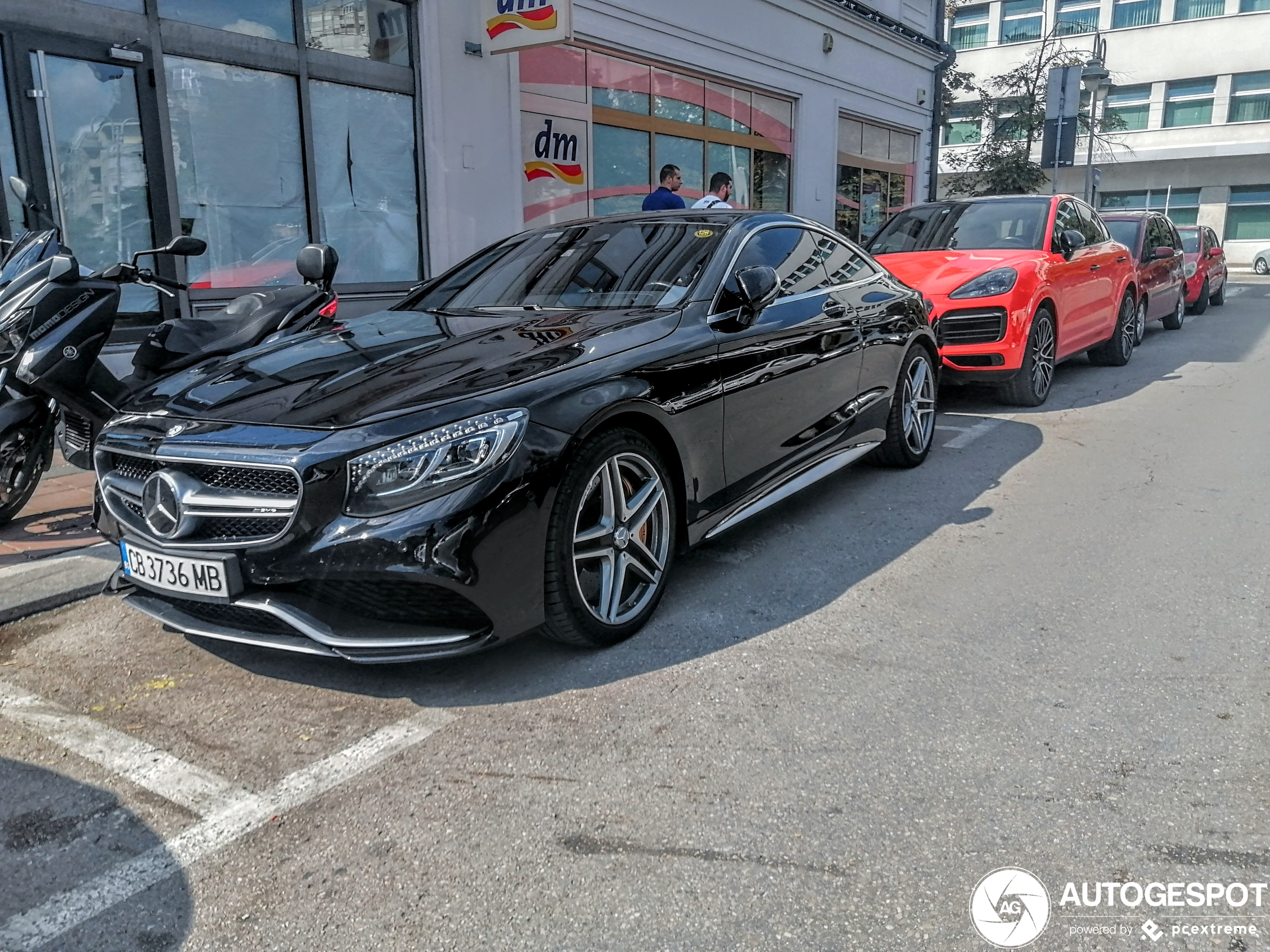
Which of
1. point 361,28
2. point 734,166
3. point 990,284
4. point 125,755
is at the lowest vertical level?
point 125,755

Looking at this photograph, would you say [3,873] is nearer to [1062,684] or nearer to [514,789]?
[514,789]

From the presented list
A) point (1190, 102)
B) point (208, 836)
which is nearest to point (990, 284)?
point (208, 836)

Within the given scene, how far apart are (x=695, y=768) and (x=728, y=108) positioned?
43.3 feet

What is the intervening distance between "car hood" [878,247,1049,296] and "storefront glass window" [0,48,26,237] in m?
6.25

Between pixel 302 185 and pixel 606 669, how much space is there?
701cm

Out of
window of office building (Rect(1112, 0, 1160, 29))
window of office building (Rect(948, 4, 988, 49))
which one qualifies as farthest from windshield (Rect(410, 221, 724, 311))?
window of office building (Rect(948, 4, 988, 49))

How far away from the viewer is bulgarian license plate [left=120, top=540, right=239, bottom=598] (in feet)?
10.0

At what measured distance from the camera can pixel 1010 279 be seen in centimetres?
792

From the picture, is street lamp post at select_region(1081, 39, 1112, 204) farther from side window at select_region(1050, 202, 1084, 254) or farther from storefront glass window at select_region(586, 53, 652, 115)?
side window at select_region(1050, 202, 1084, 254)

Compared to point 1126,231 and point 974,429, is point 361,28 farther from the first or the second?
point 1126,231

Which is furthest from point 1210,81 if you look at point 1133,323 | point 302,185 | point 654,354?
point 654,354

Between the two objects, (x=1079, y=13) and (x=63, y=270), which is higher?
(x=1079, y=13)

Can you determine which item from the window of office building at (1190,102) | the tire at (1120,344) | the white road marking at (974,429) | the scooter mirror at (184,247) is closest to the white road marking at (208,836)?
the scooter mirror at (184,247)

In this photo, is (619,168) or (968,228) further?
(619,168)
